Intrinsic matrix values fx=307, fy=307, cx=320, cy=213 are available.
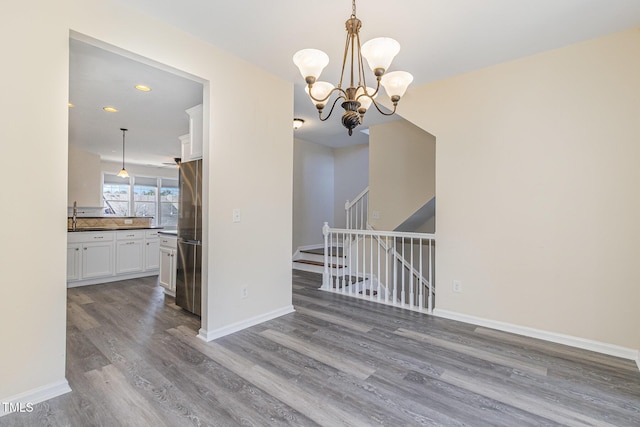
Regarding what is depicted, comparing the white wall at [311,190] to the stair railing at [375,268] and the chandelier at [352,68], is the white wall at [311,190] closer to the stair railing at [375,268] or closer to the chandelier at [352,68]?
the stair railing at [375,268]

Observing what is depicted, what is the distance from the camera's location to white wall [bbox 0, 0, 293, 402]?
5.70ft

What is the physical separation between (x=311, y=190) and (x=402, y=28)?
14.2 ft

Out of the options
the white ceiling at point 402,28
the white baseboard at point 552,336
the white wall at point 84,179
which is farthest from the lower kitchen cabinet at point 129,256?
the white baseboard at point 552,336

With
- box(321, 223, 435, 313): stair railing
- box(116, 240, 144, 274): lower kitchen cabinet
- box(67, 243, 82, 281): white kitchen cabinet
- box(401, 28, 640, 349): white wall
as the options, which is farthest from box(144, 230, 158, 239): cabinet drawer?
box(401, 28, 640, 349): white wall

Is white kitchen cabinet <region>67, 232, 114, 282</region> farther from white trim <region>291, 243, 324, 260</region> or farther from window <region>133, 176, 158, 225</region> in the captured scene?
window <region>133, 176, 158, 225</region>

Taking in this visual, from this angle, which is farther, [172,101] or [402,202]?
[402,202]

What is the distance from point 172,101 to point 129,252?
2.85 metres

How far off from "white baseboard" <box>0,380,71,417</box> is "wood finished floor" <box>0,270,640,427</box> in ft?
0.15

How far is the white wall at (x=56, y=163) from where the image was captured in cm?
174

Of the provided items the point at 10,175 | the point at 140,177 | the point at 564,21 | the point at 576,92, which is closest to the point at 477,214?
the point at 576,92

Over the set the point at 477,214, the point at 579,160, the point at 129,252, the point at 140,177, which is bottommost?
the point at 129,252

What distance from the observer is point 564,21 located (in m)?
2.29

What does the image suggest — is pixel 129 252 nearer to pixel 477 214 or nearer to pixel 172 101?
pixel 172 101

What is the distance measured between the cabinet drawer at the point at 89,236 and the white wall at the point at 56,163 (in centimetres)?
317
